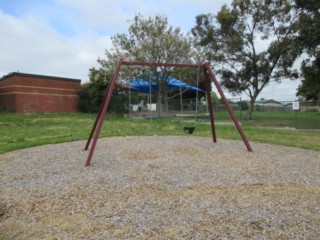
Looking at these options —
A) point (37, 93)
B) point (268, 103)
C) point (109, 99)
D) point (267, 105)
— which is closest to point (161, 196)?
point (109, 99)

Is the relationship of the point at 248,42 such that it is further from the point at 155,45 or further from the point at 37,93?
the point at 37,93

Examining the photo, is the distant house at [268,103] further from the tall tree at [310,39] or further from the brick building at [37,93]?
the brick building at [37,93]

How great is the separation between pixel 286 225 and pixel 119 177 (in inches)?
107

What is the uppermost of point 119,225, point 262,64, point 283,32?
point 283,32

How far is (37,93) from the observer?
25.5m

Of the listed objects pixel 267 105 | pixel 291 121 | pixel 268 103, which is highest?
pixel 268 103

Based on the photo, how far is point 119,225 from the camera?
313 centimetres

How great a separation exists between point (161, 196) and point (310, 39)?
10008mm

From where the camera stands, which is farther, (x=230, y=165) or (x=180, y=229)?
(x=230, y=165)

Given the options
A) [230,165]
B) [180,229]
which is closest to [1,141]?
[230,165]

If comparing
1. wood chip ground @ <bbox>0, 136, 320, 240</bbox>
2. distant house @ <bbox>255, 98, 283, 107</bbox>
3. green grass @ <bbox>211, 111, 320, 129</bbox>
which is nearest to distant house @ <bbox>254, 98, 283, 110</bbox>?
distant house @ <bbox>255, 98, 283, 107</bbox>

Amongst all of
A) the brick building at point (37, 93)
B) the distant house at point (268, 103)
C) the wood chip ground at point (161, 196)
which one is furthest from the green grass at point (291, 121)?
the brick building at point (37, 93)

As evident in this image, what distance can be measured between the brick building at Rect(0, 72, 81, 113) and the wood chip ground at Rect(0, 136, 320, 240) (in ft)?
64.2

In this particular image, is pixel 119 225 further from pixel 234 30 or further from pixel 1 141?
pixel 234 30
